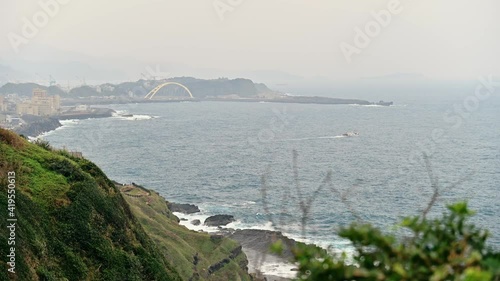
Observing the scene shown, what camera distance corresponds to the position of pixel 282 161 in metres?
99.9

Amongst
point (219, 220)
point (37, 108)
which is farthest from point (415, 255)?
point (37, 108)

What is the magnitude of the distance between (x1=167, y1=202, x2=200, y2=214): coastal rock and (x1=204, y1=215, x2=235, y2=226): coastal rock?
16.9 ft

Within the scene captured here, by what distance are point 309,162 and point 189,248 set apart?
55608 millimetres

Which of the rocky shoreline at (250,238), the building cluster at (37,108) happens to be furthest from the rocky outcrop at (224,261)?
the building cluster at (37,108)

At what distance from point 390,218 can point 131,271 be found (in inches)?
1803

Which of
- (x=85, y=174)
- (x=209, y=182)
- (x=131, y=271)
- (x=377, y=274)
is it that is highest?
(x=377, y=274)

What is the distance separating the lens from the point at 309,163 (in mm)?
96875

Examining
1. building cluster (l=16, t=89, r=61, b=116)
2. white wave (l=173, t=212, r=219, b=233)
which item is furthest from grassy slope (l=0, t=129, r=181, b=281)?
building cluster (l=16, t=89, r=61, b=116)

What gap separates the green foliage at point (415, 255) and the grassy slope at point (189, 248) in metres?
35.4

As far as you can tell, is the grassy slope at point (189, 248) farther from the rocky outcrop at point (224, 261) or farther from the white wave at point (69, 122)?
the white wave at point (69, 122)

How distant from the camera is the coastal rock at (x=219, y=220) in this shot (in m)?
64.9

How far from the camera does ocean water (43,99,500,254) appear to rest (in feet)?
220

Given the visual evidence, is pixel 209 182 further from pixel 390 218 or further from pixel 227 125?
pixel 227 125

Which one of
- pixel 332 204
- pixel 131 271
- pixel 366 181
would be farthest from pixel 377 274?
pixel 366 181
